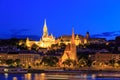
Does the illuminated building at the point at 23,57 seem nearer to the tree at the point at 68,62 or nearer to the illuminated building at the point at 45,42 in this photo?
the tree at the point at 68,62

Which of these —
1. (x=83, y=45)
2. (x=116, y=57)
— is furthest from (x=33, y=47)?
(x=116, y=57)

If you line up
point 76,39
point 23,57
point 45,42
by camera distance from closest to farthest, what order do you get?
point 23,57, point 76,39, point 45,42

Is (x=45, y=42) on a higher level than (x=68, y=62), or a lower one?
higher

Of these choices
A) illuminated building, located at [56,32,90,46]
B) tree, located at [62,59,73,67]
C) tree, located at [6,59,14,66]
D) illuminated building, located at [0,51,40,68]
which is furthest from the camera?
illuminated building, located at [56,32,90,46]

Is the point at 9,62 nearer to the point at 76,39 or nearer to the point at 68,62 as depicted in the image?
the point at 68,62

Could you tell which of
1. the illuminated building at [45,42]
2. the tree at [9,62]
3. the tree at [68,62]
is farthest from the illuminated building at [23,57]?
the illuminated building at [45,42]

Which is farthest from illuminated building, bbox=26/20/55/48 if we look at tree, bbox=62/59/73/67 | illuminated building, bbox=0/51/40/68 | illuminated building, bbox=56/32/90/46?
tree, bbox=62/59/73/67

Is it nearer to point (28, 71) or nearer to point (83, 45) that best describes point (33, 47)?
point (83, 45)

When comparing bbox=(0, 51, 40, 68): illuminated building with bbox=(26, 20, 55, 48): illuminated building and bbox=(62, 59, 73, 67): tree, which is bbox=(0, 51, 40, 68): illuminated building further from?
bbox=(26, 20, 55, 48): illuminated building

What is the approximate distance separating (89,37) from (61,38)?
7662mm

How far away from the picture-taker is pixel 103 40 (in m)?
144

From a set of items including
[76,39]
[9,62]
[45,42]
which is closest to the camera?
[9,62]

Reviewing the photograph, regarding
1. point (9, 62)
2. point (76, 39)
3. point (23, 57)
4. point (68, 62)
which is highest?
point (76, 39)

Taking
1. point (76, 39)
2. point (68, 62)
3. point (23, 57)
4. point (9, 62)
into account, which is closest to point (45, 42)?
point (76, 39)
